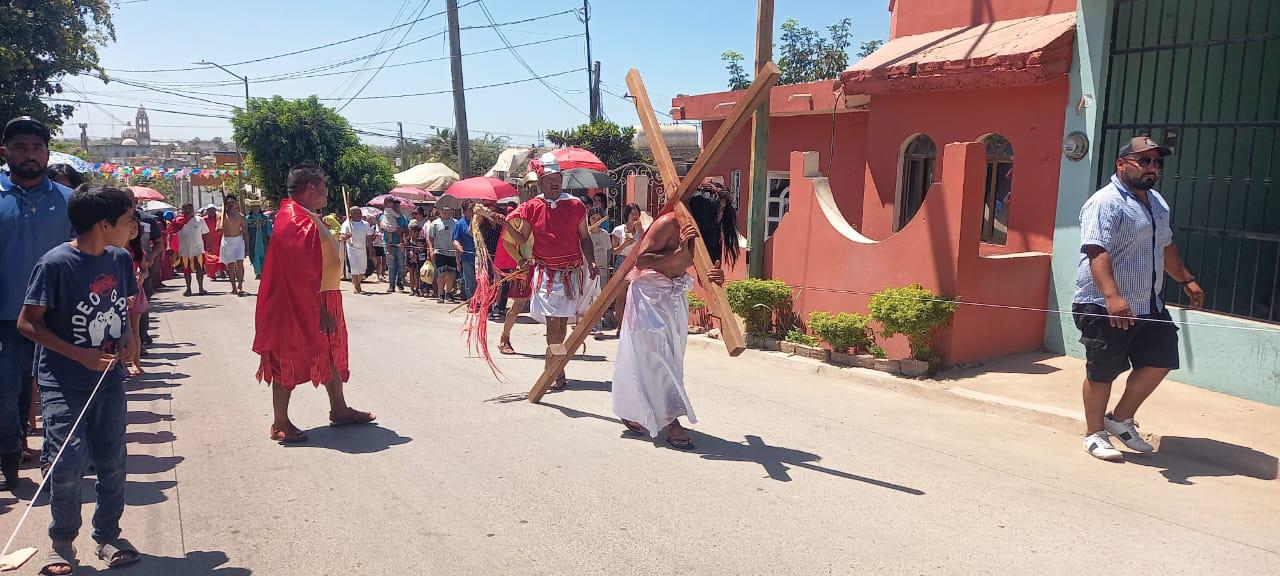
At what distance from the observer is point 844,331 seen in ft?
27.8

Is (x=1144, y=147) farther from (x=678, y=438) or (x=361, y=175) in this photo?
(x=361, y=175)

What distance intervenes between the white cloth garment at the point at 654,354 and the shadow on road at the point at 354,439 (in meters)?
1.56

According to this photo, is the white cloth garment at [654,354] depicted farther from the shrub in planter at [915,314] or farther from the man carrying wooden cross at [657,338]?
the shrub in planter at [915,314]

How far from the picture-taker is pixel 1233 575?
12.4 ft

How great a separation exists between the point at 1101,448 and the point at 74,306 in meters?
5.85

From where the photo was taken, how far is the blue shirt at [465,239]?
45.5 feet

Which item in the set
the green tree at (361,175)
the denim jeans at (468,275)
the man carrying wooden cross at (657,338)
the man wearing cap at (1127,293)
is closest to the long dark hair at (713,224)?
the man carrying wooden cross at (657,338)

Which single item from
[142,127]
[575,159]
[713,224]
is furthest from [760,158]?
[142,127]

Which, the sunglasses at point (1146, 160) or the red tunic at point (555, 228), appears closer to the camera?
the sunglasses at point (1146, 160)

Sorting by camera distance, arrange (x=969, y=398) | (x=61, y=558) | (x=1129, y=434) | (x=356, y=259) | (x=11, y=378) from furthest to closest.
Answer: (x=356, y=259) < (x=969, y=398) < (x=1129, y=434) < (x=11, y=378) < (x=61, y=558)

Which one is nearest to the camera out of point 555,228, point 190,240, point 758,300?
point 555,228

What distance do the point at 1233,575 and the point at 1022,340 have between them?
5004 millimetres

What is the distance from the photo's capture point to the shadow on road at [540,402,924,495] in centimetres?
499

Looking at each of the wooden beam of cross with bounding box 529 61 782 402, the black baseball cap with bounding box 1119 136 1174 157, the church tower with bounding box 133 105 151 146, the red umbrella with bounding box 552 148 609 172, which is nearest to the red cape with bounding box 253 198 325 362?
the wooden beam of cross with bounding box 529 61 782 402
